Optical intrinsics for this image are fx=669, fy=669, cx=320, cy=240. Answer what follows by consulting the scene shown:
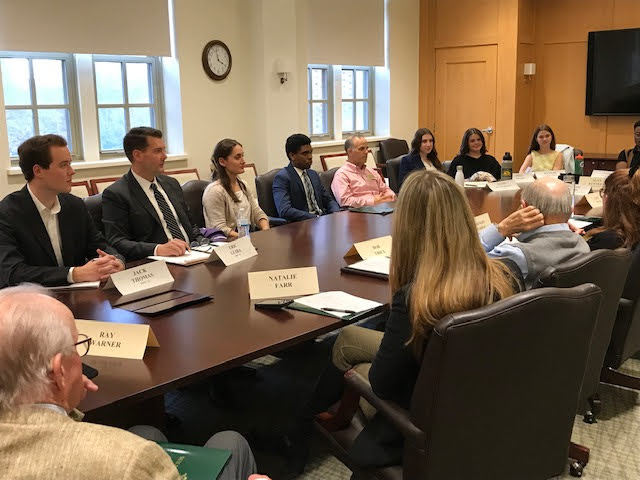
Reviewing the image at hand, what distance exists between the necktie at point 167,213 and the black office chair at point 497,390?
1920mm

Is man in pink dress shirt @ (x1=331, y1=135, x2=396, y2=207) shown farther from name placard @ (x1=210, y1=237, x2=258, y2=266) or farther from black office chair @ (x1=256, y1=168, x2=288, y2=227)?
name placard @ (x1=210, y1=237, x2=258, y2=266)

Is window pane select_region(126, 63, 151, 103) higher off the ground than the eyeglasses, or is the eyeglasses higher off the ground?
window pane select_region(126, 63, 151, 103)

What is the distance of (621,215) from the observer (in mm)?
2828

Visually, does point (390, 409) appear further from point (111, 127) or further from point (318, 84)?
point (318, 84)

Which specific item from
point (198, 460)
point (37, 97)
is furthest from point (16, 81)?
point (198, 460)

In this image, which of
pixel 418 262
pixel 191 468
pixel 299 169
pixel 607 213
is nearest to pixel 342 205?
pixel 299 169

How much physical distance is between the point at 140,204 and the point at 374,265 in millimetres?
1346

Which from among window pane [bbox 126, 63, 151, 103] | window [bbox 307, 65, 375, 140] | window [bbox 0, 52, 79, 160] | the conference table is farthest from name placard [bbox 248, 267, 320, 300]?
window [bbox 307, 65, 375, 140]

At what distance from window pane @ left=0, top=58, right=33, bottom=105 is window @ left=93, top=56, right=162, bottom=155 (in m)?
0.62

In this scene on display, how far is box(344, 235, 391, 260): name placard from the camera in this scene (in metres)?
2.83

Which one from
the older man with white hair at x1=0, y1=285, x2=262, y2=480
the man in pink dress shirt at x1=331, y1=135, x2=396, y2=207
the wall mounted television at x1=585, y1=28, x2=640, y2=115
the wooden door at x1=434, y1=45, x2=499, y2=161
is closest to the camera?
the older man with white hair at x1=0, y1=285, x2=262, y2=480

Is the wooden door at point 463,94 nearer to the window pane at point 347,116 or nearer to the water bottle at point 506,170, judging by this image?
the window pane at point 347,116

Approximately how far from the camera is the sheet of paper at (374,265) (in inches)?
101

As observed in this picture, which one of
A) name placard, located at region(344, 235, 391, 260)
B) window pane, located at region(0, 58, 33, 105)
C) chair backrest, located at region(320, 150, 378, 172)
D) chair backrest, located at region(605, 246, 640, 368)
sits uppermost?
window pane, located at region(0, 58, 33, 105)
